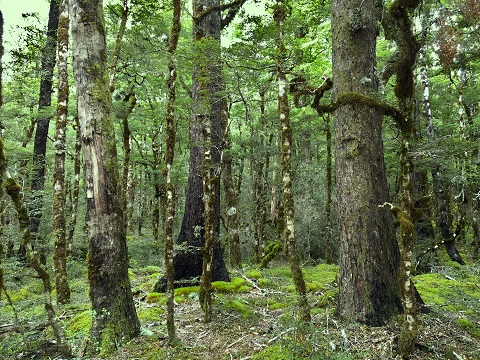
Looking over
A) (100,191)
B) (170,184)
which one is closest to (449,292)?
(170,184)

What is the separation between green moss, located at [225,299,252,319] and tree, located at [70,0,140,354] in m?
1.81

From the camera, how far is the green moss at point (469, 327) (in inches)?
190

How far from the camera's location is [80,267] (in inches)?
484

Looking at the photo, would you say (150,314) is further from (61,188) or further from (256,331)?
(61,188)

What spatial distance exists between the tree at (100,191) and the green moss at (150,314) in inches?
39.8

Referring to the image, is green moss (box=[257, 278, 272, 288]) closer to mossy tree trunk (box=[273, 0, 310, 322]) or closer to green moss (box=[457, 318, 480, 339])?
mossy tree trunk (box=[273, 0, 310, 322])

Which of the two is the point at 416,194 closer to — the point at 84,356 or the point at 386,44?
the point at 386,44

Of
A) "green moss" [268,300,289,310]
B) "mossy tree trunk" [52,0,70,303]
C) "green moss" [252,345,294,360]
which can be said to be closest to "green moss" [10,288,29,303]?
"mossy tree trunk" [52,0,70,303]

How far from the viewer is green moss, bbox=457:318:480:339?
4.83m

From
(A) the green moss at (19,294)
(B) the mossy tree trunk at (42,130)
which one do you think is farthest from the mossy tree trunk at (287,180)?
(A) the green moss at (19,294)

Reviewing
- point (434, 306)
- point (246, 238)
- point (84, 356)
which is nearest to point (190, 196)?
point (84, 356)

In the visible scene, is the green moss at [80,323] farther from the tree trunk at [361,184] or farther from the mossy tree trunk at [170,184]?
the tree trunk at [361,184]

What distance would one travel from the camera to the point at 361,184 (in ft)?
16.0

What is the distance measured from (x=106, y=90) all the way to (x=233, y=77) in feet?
7.85
